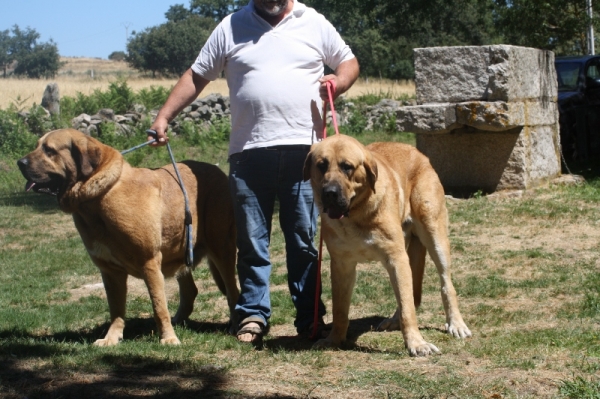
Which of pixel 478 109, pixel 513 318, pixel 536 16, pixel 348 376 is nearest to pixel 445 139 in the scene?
pixel 478 109

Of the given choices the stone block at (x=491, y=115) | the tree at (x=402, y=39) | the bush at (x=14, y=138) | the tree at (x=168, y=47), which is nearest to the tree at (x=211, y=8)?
the tree at (x=168, y=47)

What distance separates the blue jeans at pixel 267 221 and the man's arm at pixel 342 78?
1.44 ft

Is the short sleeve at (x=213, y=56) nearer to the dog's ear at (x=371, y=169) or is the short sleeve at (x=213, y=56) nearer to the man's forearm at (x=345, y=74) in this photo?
the man's forearm at (x=345, y=74)

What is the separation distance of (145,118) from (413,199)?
17.0 metres

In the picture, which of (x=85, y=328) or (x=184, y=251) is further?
(x=85, y=328)

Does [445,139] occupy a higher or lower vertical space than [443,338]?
higher

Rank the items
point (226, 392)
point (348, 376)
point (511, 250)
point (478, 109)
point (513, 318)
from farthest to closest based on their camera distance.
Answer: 1. point (478, 109)
2. point (511, 250)
3. point (513, 318)
4. point (348, 376)
5. point (226, 392)

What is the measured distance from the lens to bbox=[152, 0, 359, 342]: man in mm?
5258

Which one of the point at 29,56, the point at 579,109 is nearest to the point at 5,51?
the point at 29,56

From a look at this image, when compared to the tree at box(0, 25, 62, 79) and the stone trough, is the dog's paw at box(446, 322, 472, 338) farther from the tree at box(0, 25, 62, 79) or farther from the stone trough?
the tree at box(0, 25, 62, 79)

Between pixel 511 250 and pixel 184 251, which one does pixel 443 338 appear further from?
pixel 511 250

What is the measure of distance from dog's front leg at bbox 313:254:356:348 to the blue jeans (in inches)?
18.4

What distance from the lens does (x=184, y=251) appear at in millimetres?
5547

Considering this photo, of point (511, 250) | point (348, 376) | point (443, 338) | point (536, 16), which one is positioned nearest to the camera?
point (348, 376)
